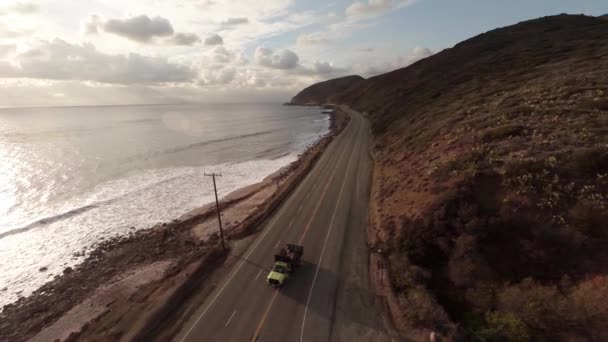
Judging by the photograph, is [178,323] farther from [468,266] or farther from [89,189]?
[89,189]

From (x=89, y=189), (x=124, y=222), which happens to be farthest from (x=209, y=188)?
(x=89, y=189)

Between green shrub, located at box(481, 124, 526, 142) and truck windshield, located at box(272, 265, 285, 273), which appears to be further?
green shrub, located at box(481, 124, 526, 142)

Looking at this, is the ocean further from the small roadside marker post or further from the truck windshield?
the small roadside marker post

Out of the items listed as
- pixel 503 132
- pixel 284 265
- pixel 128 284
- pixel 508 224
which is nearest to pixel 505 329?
pixel 508 224

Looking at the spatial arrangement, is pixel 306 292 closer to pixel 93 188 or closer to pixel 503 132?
pixel 503 132

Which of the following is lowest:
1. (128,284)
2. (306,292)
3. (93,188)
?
(128,284)

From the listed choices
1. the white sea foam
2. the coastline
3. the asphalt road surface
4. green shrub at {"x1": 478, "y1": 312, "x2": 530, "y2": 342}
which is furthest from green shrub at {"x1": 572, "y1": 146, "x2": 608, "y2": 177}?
the white sea foam

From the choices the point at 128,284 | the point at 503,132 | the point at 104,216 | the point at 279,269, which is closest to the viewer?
the point at 279,269
